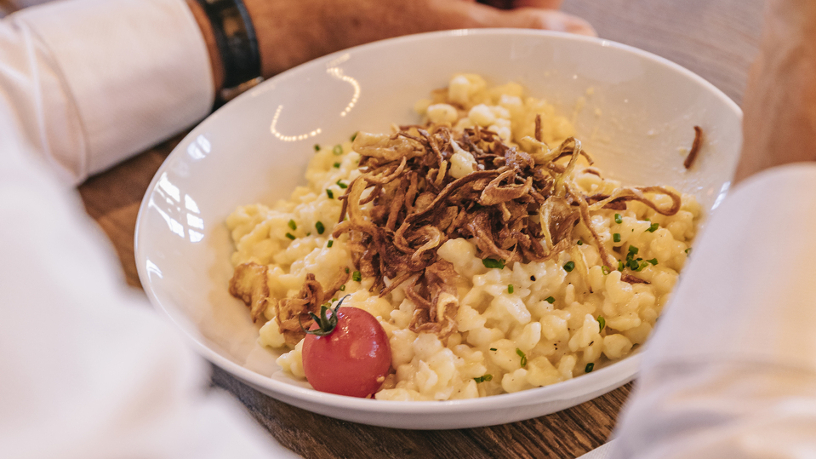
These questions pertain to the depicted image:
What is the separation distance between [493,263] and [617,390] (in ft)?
1.17

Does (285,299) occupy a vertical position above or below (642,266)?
below

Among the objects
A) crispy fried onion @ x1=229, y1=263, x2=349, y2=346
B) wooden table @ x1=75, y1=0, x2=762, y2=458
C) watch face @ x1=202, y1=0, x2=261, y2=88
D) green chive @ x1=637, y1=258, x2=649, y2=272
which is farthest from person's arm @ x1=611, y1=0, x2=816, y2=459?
watch face @ x1=202, y1=0, x2=261, y2=88

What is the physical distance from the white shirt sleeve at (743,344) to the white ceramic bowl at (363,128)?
423 mm

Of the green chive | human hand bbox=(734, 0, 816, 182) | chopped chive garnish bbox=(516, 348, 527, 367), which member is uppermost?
human hand bbox=(734, 0, 816, 182)

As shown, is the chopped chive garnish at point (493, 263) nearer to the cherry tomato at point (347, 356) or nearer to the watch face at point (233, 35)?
the cherry tomato at point (347, 356)

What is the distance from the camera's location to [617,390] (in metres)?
1.12

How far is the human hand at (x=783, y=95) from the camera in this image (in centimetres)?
63

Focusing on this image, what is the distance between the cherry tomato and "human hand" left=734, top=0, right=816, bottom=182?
682 mm

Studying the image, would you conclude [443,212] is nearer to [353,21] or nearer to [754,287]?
[754,287]

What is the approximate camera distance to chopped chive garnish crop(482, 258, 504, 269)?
1202mm

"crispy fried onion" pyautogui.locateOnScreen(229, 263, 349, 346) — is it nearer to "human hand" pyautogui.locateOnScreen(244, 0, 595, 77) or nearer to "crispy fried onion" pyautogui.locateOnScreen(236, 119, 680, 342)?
"crispy fried onion" pyautogui.locateOnScreen(236, 119, 680, 342)

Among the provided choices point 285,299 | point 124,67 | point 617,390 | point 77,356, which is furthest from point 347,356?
point 124,67

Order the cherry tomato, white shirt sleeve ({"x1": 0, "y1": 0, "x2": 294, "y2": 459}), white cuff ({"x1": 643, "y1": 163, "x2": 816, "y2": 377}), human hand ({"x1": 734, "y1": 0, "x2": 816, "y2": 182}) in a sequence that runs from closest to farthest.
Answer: white shirt sleeve ({"x1": 0, "y1": 0, "x2": 294, "y2": 459}) → white cuff ({"x1": 643, "y1": 163, "x2": 816, "y2": 377}) → human hand ({"x1": 734, "y1": 0, "x2": 816, "y2": 182}) → the cherry tomato

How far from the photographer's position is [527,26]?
200 cm
